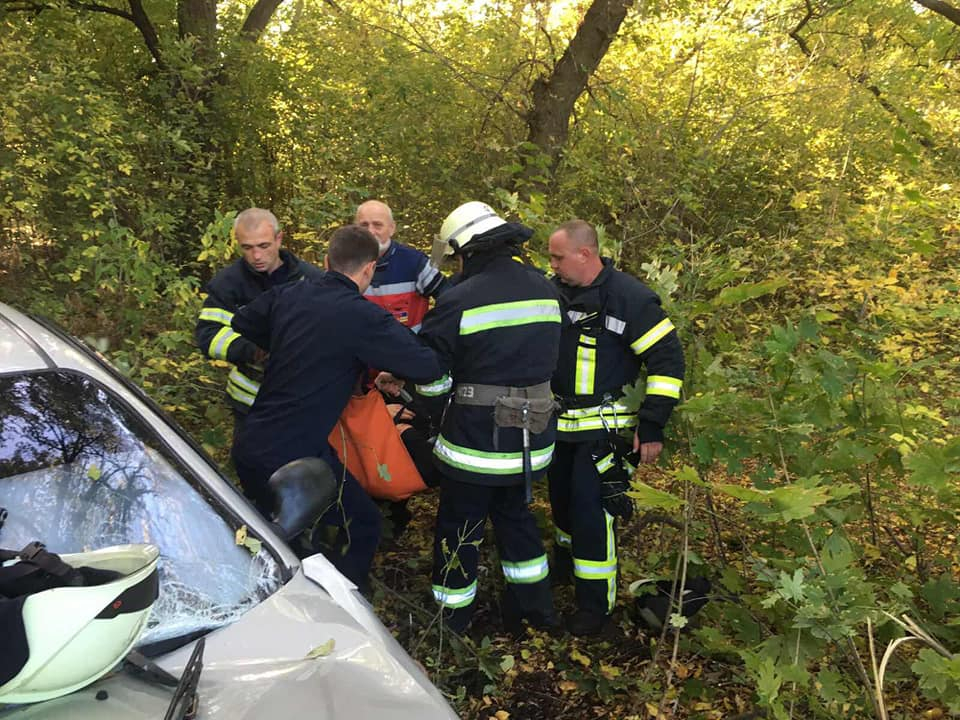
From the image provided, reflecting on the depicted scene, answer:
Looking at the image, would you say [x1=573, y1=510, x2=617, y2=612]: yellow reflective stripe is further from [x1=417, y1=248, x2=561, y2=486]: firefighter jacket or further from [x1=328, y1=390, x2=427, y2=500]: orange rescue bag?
[x1=328, y1=390, x2=427, y2=500]: orange rescue bag

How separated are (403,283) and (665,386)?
1.76 metres

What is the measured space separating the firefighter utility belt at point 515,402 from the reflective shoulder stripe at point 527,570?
671mm

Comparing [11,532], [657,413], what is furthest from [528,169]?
[11,532]

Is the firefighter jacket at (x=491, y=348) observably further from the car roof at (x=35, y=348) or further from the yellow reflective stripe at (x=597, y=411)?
the car roof at (x=35, y=348)

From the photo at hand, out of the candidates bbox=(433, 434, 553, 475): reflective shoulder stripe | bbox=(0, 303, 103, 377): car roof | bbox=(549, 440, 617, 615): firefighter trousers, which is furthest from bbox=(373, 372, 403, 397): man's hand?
bbox=(0, 303, 103, 377): car roof

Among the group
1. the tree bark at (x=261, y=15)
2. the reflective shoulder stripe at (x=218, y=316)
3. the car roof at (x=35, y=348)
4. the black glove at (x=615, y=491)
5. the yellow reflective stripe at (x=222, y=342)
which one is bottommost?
the black glove at (x=615, y=491)

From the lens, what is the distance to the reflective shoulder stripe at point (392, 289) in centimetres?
409

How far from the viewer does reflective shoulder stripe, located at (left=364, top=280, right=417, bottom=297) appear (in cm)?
409

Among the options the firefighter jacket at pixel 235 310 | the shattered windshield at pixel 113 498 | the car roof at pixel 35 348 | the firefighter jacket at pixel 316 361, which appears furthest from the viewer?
the firefighter jacket at pixel 235 310

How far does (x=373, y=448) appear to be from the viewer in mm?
3328

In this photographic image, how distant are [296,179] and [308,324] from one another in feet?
14.8

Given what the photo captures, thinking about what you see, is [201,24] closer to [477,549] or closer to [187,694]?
[477,549]

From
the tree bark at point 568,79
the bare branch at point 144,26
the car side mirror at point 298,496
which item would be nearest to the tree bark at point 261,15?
the bare branch at point 144,26

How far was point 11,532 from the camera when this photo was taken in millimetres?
1607
